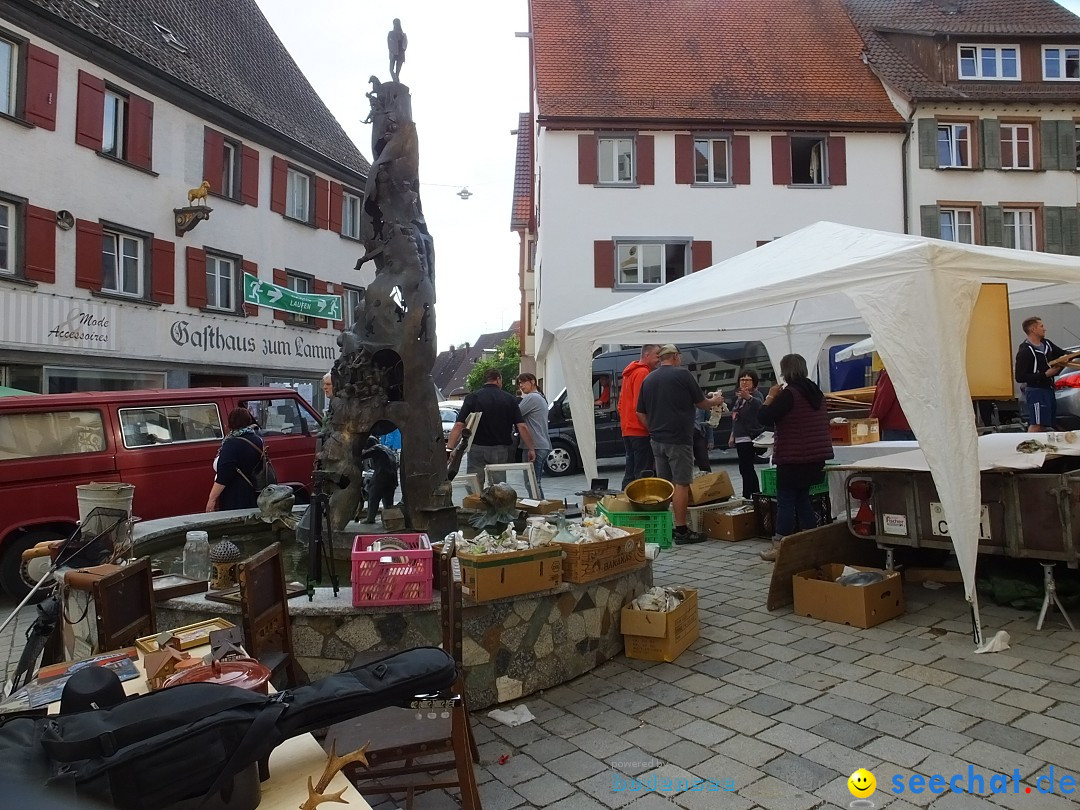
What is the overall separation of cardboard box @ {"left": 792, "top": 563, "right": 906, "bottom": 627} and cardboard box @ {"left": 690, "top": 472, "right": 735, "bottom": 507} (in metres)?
3.17

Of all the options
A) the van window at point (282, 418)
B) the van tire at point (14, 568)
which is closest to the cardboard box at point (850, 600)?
the van tire at point (14, 568)

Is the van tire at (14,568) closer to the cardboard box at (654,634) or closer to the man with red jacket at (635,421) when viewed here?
the cardboard box at (654,634)

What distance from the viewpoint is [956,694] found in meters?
3.98

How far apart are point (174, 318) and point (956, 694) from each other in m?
16.8

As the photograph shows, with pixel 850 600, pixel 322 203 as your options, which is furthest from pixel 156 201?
pixel 850 600

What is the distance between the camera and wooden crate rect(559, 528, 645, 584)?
4.39 metres


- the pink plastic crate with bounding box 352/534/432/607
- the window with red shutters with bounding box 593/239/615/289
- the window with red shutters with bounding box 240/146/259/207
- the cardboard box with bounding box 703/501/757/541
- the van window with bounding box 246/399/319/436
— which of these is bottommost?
the cardboard box with bounding box 703/501/757/541

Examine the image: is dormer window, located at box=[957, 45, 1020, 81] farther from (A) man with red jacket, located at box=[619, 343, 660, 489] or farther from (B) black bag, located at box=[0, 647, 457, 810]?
(B) black bag, located at box=[0, 647, 457, 810]

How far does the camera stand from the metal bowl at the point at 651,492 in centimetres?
762

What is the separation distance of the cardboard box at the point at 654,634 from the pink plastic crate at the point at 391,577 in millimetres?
1455

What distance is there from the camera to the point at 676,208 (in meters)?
21.5

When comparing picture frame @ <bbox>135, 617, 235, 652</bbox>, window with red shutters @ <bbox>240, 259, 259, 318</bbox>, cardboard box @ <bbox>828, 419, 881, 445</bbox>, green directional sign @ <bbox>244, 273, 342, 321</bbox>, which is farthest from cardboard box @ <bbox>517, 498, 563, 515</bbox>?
window with red shutters @ <bbox>240, 259, 259, 318</bbox>

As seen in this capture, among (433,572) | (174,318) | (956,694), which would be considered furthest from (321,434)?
(174,318)

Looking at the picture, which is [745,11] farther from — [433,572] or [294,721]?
[294,721]
